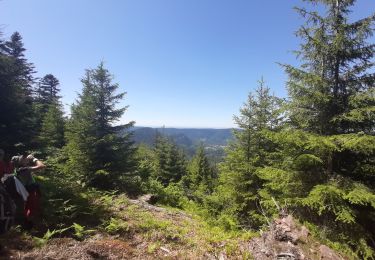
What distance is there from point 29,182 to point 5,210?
113cm

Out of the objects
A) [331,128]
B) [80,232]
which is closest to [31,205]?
[80,232]

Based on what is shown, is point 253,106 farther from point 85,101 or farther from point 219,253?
point 85,101

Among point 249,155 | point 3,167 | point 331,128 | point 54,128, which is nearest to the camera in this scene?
point 3,167

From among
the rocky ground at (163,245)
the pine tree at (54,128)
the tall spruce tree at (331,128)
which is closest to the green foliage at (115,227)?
the rocky ground at (163,245)

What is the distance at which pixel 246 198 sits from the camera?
13.0 metres

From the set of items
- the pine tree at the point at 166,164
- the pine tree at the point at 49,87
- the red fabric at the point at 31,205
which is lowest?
the pine tree at the point at 166,164

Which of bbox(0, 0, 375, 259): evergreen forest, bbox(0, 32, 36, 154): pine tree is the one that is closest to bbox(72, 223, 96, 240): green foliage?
bbox(0, 0, 375, 259): evergreen forest

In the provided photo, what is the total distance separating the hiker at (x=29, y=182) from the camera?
668 centimetres

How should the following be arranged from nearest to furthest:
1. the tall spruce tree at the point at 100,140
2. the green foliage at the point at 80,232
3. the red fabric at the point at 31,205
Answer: the red fabric at the point at 31,205, the green foliage at the point at 80,232, the tall spruce tree at the point at 100,140

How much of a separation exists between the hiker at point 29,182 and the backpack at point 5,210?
83cm

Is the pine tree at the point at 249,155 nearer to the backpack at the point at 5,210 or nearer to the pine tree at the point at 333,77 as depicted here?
the pine tree at the point at 333,77

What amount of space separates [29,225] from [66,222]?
114 cm

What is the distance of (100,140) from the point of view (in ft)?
52.4

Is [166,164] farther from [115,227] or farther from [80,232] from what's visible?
[80,232]
